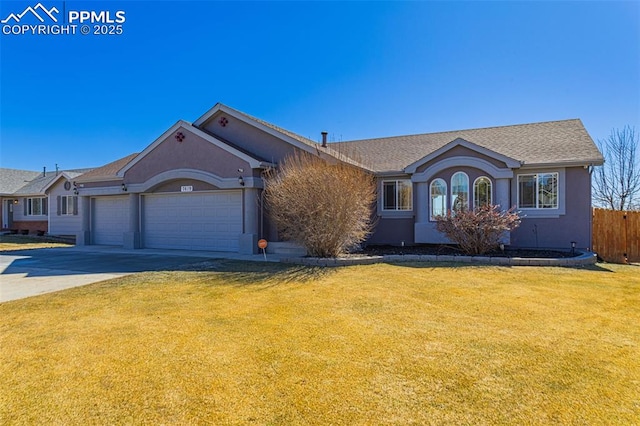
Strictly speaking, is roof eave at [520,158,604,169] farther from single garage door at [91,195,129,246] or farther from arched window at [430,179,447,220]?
single garage door at [91,195,129,246]

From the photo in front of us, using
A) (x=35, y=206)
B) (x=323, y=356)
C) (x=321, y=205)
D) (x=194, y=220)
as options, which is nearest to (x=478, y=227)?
(x=321, y=205)

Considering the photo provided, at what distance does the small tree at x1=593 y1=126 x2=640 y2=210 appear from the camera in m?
26.2

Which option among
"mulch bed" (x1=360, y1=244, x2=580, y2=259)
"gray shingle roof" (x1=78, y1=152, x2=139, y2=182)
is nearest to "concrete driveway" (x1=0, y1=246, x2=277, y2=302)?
"gray shingle roof" (x1=78, y1=152, x2=139, y2=182)

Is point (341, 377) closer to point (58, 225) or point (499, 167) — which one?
point (499, 167)

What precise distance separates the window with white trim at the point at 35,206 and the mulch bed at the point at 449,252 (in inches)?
1076

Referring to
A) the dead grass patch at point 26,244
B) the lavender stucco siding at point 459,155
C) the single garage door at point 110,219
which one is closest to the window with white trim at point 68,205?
the dead grass patch at point 26,244

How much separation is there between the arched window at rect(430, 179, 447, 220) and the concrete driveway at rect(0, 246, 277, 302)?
7.45 metres

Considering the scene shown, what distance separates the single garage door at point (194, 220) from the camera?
50.1 ft

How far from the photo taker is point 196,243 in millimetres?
16047

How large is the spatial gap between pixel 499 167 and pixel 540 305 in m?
8.67

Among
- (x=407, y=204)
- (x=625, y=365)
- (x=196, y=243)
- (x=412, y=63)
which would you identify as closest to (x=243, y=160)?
(x=196, y=243)

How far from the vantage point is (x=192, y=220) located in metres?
16.2

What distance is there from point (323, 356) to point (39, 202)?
33.5 m

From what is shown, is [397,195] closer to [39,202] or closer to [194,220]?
[194,220]
